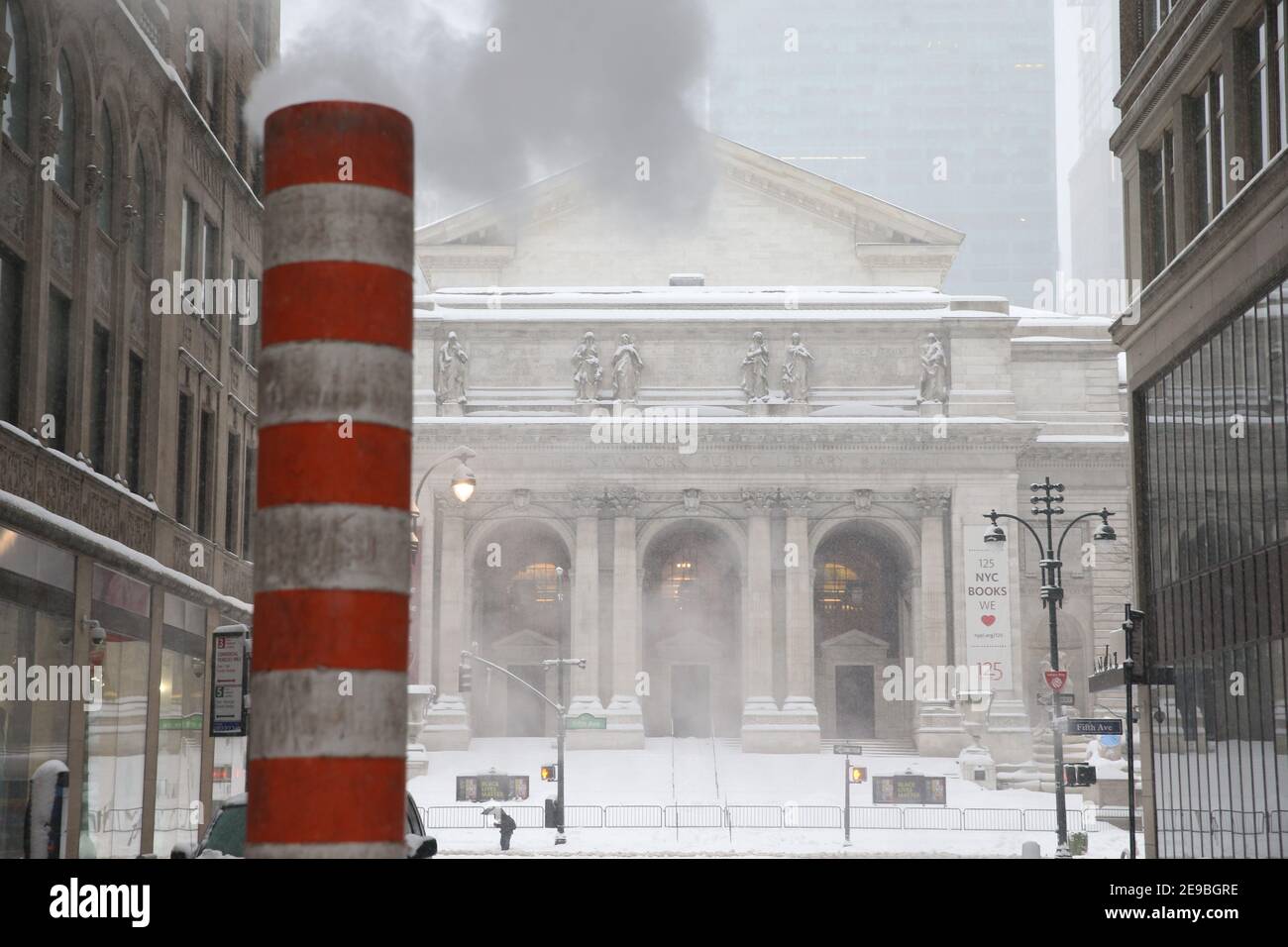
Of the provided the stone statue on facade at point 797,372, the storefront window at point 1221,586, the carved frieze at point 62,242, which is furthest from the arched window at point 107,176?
the stone statue on facade at point 797,372

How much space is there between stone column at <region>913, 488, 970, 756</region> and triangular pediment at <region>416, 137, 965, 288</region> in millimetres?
11501

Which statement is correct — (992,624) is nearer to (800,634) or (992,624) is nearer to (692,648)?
(800,634)

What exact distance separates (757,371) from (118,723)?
4907cm

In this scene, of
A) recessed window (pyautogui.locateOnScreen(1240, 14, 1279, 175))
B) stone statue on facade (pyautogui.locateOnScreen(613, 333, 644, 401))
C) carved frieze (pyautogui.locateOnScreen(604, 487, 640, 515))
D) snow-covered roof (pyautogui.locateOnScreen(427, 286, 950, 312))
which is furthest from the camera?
snow-covered roof (pyautogui.locateOnScreen(427, 286, 950, 312))

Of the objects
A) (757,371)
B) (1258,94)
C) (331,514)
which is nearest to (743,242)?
(757,371)

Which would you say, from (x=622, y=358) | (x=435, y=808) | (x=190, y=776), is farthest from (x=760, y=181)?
(x=190, y=776)

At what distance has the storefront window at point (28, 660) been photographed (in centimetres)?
1928

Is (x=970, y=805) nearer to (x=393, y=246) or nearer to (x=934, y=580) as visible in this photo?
(x=934, y=580)

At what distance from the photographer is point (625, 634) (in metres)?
70.1

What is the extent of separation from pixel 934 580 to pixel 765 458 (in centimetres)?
880

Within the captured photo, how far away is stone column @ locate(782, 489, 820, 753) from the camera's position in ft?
224

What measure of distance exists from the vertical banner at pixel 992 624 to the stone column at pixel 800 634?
6.63m

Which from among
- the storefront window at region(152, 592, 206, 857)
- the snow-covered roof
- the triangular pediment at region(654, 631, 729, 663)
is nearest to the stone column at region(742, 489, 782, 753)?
the triangular pediment at region(654, 631, 729, 663)

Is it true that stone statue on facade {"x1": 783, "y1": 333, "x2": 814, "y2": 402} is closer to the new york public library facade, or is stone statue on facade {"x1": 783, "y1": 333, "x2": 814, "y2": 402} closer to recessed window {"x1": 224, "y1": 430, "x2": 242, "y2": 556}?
the new york public library facade
